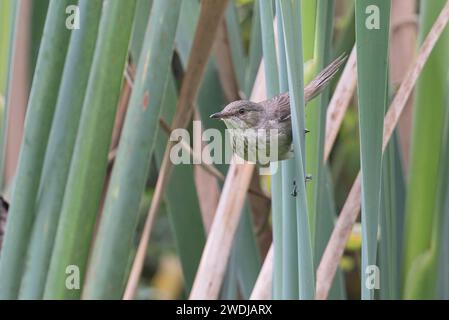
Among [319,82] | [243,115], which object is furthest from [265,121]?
[319,82]

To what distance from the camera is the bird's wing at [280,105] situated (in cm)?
83

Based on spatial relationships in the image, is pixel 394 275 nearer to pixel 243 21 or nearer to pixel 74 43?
pixel 74 43

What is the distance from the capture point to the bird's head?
93 cm

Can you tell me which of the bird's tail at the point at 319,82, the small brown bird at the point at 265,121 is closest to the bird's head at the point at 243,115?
the small brown bird at the point at 265,121

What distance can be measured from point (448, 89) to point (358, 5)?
1.62 feet

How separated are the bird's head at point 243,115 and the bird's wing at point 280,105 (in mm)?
36

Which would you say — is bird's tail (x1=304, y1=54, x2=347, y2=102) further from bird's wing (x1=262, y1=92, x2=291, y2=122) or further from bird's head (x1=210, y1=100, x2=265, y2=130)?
bird's head (x1=210, y1=100, x2=265, y2=130)

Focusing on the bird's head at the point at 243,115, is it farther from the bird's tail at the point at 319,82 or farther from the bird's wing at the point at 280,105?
the bird's tail at the point at 319,82

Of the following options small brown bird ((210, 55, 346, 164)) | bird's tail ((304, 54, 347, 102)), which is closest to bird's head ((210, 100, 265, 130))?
small brown bird ((210, 55, 346, 164))

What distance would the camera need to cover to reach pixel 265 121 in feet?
3.03

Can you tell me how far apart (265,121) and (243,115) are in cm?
5
